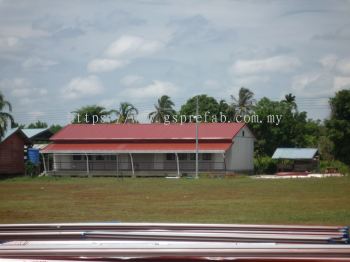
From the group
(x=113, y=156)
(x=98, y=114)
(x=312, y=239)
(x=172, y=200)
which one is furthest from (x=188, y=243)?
(x=98, y=114)

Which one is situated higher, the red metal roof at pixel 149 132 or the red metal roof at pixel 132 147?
the red metal roof at pixel 149 132

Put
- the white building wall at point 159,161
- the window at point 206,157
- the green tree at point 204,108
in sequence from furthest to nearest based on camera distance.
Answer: the green tree at point 204,108 < the white building wall at point 159,161 < the window at point 206,157

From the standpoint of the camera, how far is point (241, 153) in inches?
2176

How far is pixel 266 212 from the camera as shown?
58.2 feet

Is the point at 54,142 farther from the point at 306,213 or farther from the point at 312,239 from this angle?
the point at 312,239

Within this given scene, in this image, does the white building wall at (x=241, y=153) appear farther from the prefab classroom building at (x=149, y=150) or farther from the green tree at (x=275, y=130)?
the green tree at (x=275, y=130)

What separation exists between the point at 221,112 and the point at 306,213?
60876 millimetres

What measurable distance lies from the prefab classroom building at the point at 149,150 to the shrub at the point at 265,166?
1163 millimetres

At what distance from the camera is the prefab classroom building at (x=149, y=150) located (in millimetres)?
51500

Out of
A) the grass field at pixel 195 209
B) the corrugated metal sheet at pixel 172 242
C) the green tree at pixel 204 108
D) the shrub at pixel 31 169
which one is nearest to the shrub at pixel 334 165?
the green tree at pixel 204 108

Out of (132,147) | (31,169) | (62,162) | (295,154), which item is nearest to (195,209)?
(132,147)

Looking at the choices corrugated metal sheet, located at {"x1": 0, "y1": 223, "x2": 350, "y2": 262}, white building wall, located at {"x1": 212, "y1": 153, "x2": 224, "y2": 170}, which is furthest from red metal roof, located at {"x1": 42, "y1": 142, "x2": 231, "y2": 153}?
corrugated metal sheet, located at {"x1": 0, "y1": 223, "x2": 350, "y2": 262}

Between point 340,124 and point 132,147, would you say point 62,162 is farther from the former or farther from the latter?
point 340,124

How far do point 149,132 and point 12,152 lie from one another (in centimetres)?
1211
